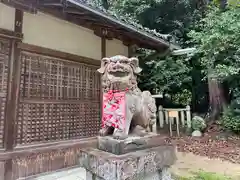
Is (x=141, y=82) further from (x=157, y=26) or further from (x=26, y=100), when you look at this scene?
(x=26, y=100)

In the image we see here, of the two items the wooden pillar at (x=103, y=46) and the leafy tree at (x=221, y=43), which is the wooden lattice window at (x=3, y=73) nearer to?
the wooden pillar at (x=103, y=46)

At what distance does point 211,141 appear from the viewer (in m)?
6.23

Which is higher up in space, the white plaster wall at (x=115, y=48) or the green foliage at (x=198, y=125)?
the white plaster wall at (x=115, y=48)

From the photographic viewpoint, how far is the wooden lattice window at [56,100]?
338cm

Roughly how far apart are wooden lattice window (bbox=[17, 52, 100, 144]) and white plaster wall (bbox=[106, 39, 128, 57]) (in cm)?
81

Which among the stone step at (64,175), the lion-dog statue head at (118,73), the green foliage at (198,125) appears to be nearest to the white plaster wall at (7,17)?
the lion-dog statue head at (118,73)

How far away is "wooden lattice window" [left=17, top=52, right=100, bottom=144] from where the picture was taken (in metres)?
3.38

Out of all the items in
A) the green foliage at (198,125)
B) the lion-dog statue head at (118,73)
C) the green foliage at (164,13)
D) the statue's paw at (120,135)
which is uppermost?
the green foliage at (164,13)

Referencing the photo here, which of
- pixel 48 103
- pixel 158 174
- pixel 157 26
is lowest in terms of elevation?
pixel 158 174

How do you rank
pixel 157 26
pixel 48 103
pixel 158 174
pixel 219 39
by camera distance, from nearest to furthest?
pixel 158 174 → pixel 48 103 → pixel 219 39 → pixel 157 26

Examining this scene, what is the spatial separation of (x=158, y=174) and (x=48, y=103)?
99.1 inches

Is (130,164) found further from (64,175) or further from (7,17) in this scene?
(7,17)

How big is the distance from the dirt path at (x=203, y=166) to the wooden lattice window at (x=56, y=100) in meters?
2.16

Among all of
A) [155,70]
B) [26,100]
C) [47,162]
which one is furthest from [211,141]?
[26,100]
